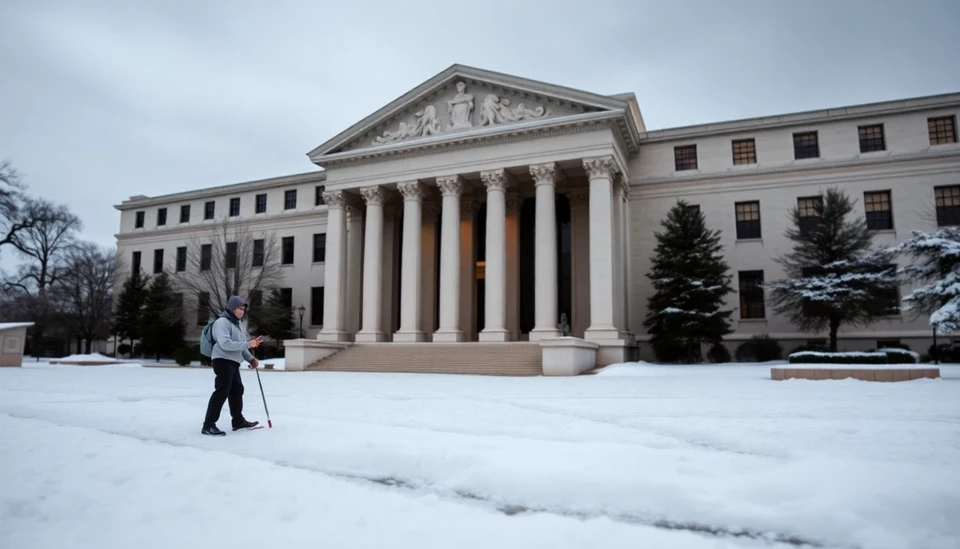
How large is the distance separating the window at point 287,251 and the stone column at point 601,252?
25.5 meters

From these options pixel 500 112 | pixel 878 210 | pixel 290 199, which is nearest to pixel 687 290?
pixel 878 210

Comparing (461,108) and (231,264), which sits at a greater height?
(461,108)

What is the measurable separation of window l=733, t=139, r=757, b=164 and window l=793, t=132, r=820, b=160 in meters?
2.03

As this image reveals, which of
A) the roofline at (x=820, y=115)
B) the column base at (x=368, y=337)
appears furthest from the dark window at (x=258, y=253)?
the roofline at (x=820, y=115)

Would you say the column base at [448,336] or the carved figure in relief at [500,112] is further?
the carved figure in relief at [500,112]

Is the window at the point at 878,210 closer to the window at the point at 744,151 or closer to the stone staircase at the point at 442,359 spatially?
the window at the point at 744,151

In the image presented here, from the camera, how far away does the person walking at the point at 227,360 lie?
8.02 m

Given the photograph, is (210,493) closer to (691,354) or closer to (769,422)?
(769,422)

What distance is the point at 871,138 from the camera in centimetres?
3219

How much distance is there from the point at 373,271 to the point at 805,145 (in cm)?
2442

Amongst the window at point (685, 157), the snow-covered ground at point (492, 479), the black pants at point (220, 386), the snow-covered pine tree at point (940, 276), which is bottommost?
the snow-covered ground at point (492, 479)

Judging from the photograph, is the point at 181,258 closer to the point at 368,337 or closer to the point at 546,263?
the point at 368,337

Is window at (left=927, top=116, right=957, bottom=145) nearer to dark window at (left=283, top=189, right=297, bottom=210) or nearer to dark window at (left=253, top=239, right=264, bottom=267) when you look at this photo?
dark window at (left=283, top=189, right=297, bottom=210)

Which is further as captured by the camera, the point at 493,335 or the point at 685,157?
the point at 685,157
